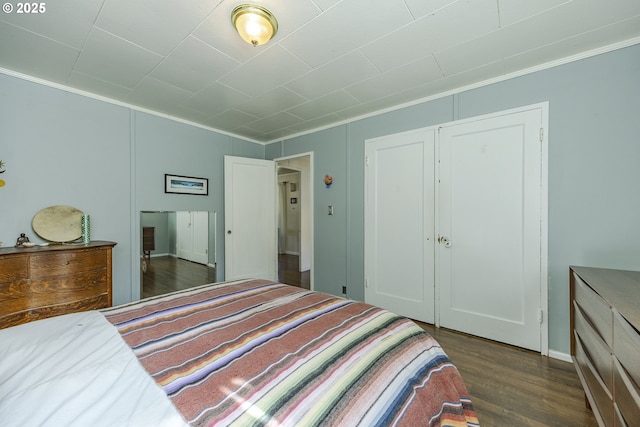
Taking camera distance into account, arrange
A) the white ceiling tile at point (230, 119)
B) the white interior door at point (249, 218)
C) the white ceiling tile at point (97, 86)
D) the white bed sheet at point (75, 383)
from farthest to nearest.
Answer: the white interior door at point (249, 218), the white ceiling tile at point (230, 119), the white ceiling tile at point (97, 86), the white bed sheet at point (75, 383)

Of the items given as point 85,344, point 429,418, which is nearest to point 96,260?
point 85,344

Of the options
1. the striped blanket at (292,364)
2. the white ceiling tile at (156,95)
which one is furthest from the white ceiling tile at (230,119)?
the striped blanket at (292,364)

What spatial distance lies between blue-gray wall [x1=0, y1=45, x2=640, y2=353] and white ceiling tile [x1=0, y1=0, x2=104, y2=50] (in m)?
0.94

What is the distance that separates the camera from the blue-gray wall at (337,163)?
196 centimetres

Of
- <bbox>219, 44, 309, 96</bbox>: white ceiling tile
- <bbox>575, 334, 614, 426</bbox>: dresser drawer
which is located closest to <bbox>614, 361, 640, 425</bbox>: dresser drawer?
<bbox>575, 334, 614, 426</bbox>: dresser drawer

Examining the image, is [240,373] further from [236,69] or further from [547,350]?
[547,350]

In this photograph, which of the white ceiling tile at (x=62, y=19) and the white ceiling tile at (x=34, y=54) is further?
the white ceiling tile at (x=34, y=54)

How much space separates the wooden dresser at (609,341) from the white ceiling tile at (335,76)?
2125mm

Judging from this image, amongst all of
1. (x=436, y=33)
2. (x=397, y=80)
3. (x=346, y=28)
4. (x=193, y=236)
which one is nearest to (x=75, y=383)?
(x=346, y=28)

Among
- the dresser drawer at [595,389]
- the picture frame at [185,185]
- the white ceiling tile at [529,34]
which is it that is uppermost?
the white ceiling tile at [529,34]

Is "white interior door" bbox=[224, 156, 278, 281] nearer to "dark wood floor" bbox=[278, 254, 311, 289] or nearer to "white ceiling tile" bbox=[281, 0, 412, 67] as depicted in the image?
"dark wood floor" bbox=[278, 254, 311, 289]

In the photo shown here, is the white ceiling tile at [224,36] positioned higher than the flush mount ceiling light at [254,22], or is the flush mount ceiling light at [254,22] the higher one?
the white ceiling tile at [224,36]

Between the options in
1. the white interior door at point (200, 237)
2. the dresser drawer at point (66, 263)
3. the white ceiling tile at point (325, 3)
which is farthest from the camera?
the white interior door at point (200, 237)

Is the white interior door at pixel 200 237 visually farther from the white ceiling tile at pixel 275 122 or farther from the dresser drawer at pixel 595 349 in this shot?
the dresser drawer at pixel 595 349
